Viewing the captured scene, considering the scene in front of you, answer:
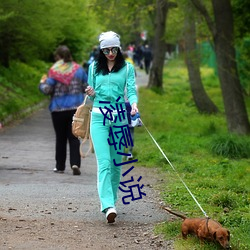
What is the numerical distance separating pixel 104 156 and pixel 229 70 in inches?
371

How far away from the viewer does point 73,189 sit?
31.8 feet

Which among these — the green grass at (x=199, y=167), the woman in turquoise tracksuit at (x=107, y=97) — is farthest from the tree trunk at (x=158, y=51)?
the woman in turquoise tracksuit at (x=107, y=97)

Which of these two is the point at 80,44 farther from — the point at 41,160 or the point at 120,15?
the point at 41,160

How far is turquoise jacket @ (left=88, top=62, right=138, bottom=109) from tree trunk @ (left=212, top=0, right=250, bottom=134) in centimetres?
883

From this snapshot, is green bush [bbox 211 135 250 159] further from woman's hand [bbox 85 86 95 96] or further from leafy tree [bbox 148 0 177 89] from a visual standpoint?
leafy tree [bbox 148 0 177 89]

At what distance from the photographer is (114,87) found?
7625mm

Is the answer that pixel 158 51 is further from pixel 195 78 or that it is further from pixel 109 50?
pixel 109 50

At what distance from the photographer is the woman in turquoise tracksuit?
7.53 metres

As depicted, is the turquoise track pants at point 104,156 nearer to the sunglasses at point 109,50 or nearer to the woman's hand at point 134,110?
the woman's hand at point 134,110

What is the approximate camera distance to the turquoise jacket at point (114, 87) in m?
7.61

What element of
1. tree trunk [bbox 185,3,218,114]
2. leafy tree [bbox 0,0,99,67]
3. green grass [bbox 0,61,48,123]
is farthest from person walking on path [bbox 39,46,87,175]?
tree trunk [bbox 185,3,218,114]

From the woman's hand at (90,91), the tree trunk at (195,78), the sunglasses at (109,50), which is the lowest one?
the tree trunk at (195,78)

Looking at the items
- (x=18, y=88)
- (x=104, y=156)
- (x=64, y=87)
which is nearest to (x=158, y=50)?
(x=18, y=88)

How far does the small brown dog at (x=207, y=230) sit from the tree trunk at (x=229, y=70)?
33.4 feet
